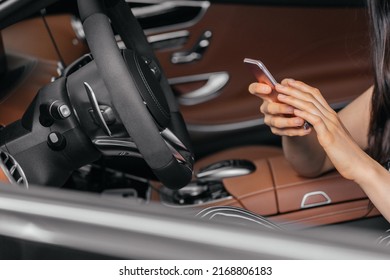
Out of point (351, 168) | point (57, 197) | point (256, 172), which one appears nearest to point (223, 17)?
point (256, 172)

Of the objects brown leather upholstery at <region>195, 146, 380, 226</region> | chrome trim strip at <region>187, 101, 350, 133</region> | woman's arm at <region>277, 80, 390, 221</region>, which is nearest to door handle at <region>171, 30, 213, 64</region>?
chrome trim strip at <region>187, 101, 350, 133</region>

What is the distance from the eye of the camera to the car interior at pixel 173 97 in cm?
128

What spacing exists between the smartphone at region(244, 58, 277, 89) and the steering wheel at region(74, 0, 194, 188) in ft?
0.58

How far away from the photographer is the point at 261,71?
1.30 meters

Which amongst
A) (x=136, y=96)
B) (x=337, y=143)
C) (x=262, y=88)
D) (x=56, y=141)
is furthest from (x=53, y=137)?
(x=337, y=143)

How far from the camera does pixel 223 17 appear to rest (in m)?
2.40

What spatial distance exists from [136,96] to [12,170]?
27 centimetres

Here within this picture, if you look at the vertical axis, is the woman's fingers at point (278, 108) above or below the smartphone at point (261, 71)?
below

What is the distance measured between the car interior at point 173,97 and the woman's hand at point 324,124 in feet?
0.61

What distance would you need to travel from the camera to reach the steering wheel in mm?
1215

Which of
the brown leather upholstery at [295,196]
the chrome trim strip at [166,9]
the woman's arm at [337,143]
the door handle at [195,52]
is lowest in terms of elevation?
the brown leather upholstery at [295,196]

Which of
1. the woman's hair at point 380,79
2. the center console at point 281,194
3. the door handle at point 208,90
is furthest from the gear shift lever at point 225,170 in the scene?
the door handle at point 208,90

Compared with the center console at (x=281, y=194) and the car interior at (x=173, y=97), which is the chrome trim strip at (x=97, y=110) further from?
the center console at (x=281, y=194)

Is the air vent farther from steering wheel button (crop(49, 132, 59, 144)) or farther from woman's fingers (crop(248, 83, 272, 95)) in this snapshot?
woman's fingers (crop(248, 83, 272, 95))
